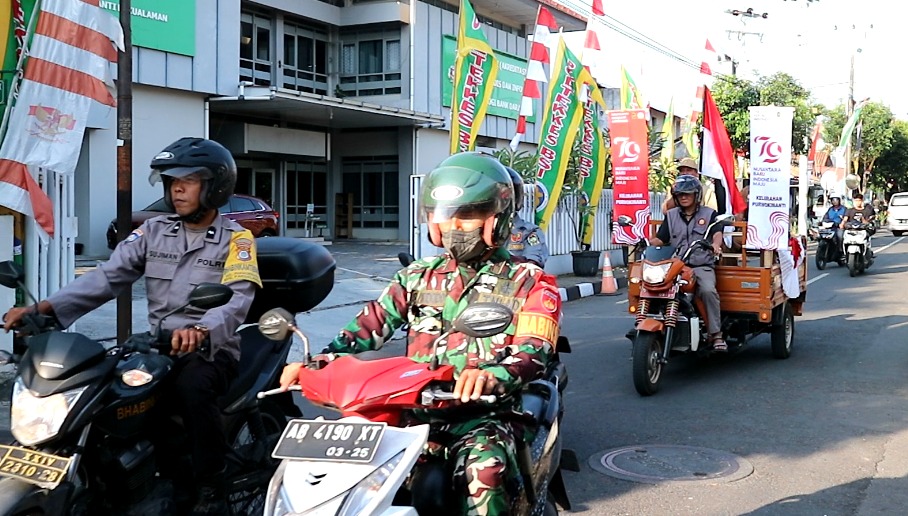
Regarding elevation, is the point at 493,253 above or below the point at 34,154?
below

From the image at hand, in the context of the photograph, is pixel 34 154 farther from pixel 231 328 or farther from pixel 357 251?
pixel 357 251

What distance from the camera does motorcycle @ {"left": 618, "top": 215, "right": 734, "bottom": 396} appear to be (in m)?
7.48

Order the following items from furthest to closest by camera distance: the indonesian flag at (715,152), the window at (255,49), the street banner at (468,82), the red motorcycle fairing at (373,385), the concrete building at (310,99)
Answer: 1. the window at (255,49)
2. the concrete building at (310,99)
3. the street banner at (468,82)
4. the indonesian flag at (715,152)
5. the red motorcycle fairing at (373,385)

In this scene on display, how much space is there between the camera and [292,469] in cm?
244

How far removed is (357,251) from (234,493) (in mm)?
19220

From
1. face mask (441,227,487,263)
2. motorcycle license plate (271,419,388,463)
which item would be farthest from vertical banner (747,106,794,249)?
motorcycle license plate (271,419,388,463)

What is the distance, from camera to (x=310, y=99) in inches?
864

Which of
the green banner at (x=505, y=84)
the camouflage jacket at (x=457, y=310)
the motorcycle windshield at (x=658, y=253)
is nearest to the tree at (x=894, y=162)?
the green banner at (x=505, y=84)

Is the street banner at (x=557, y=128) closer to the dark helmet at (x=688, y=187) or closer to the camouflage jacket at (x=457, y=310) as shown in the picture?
the dark helmet at (x=688, y=187)

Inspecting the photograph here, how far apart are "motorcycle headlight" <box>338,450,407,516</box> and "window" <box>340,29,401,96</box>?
26158 mm

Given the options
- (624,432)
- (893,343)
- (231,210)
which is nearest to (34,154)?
(624,432)

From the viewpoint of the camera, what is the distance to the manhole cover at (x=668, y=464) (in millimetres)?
5449

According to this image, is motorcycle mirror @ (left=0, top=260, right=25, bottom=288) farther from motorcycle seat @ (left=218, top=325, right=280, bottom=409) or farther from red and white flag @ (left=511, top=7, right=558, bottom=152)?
red and white flag @ (left=511, top=7, right=558, bottom=152)

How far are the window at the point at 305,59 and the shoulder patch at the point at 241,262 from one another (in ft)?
75.5
